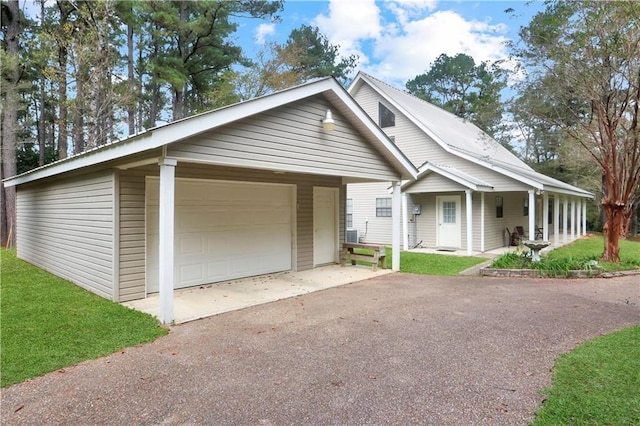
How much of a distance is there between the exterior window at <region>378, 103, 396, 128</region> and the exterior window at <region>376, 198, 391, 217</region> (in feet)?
11.0

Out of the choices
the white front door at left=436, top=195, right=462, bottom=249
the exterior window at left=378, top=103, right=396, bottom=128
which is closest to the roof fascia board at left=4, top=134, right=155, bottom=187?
the white front door at left=436, top=195, right=462, bottom=249

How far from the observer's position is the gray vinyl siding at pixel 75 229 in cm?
611

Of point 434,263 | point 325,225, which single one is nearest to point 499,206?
point 434,263

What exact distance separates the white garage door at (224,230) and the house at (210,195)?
2 centimetres

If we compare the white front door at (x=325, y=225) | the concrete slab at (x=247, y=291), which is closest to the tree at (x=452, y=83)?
the white front door at (x=325, y=225)

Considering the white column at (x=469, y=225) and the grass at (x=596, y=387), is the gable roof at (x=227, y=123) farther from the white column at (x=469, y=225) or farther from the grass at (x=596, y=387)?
the grass at (x=596, y=387)

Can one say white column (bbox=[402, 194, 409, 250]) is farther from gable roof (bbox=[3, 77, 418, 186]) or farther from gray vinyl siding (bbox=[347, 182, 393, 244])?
gable roof (bbox=[3, 77, 418, 186])

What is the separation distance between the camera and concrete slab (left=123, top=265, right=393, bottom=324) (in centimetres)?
559

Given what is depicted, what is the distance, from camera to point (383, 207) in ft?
50.8

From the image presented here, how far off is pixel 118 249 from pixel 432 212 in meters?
11.2

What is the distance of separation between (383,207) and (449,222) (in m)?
2.82

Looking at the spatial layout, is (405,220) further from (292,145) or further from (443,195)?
(292,145)

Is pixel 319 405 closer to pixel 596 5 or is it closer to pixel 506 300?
pixel 506 300

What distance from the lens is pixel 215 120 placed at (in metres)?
5.05
